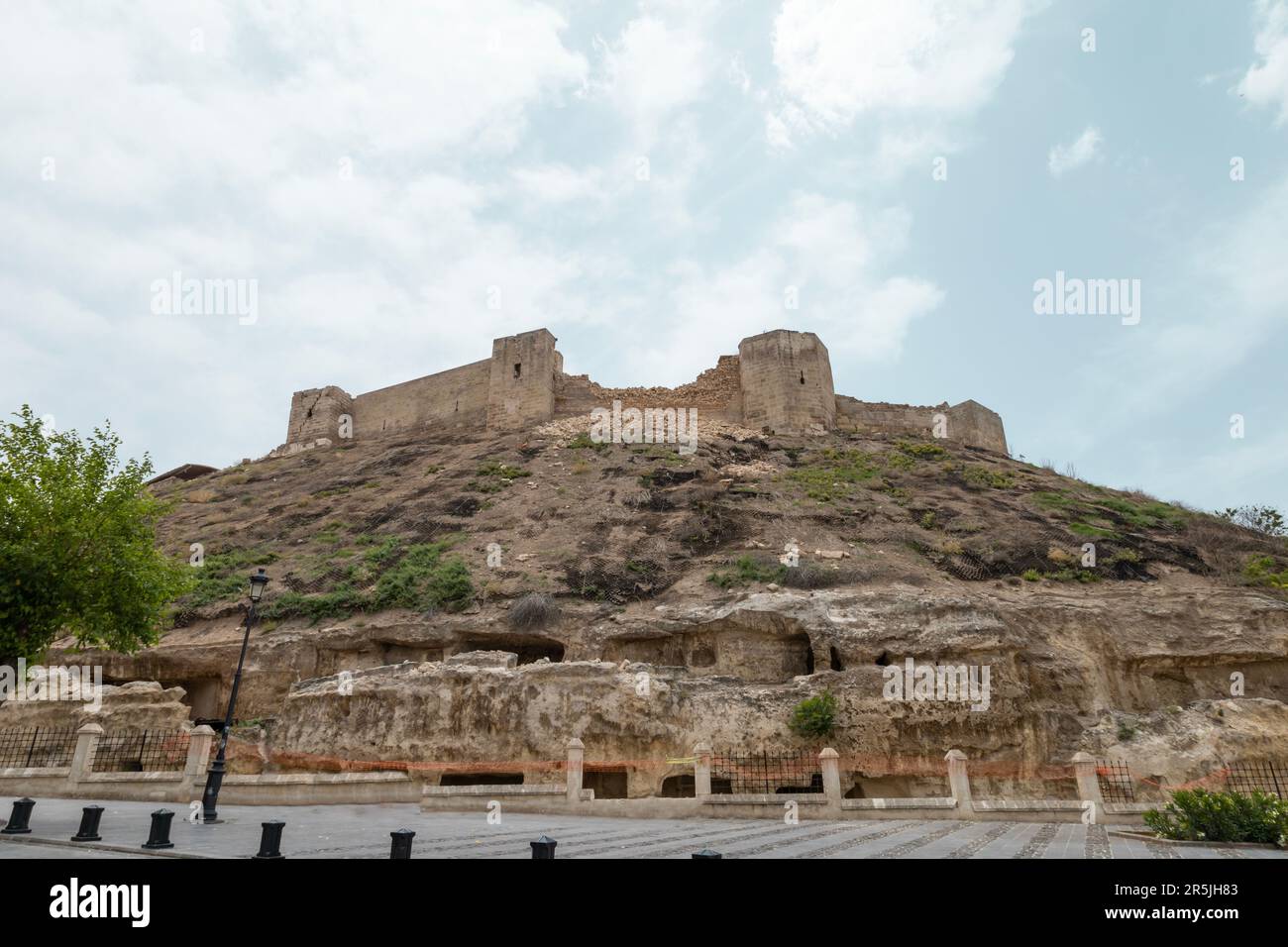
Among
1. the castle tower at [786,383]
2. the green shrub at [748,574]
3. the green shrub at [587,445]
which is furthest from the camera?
the castle tower at [786,383]

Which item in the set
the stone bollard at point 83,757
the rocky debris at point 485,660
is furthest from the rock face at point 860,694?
the stone bollard at point 83,757

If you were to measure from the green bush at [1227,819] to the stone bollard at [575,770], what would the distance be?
8.51 metres

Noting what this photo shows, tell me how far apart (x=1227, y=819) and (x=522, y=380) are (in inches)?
1304

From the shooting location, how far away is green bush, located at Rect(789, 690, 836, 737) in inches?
573

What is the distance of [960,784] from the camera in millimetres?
12141

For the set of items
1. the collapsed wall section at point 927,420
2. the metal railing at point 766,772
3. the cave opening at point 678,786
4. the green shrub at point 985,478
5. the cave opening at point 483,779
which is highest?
the collapsed wall section at point 927,420

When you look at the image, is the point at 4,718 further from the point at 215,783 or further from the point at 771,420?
the point at 771,420

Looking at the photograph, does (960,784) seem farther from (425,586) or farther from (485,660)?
(425,586)

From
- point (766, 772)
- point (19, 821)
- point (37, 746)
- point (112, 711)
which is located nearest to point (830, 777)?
point (766, 772)

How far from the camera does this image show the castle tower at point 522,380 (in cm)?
3694

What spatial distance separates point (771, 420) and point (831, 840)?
91.6ft

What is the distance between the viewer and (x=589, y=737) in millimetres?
14797

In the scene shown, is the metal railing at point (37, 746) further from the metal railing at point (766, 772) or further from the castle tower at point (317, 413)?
the castle tower at point (317, 413)
